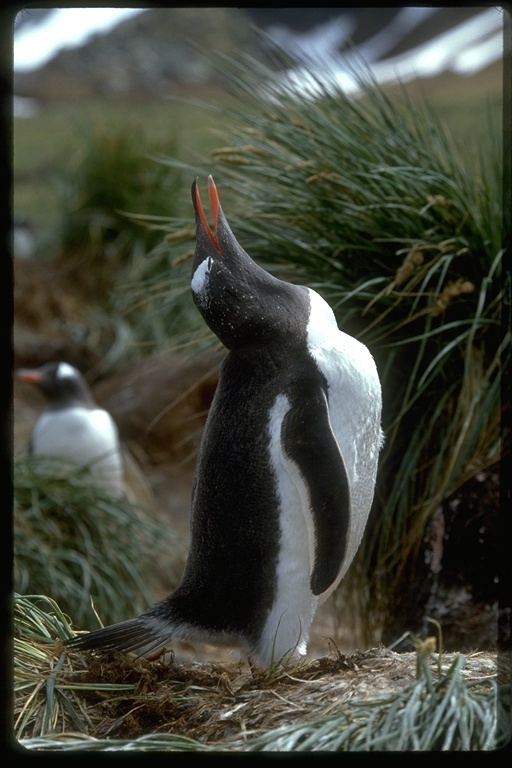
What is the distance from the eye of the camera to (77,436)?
325 cm

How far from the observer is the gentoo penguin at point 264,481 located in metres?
1.33

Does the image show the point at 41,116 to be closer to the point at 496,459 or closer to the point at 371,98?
the point at 371,98

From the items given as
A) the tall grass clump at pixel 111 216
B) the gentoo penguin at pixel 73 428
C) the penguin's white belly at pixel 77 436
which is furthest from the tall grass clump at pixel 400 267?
the tall grass clump at pixel 111 216

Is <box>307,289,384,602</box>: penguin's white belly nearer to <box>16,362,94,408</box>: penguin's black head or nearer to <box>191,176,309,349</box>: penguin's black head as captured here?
<box>191,176,309,349</box>: penguin's black head

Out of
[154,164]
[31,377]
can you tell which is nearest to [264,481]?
[31,377]

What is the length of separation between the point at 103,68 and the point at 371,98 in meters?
2.12

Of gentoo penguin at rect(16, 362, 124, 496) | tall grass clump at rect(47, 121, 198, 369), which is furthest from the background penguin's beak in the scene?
tall grass clump at rect(47, 121, 198, 369)

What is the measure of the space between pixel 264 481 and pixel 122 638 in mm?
285

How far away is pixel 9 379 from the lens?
1.34 meters

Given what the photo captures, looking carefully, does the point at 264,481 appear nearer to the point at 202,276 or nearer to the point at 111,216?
the point at 202,276

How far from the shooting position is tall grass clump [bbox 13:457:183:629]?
8.23 feet

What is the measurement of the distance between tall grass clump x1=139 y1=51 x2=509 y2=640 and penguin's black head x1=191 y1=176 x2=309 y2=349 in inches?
20.4

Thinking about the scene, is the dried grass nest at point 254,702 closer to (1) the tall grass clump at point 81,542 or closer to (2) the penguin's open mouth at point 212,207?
(2) the penguin's open mouth at point 212,207

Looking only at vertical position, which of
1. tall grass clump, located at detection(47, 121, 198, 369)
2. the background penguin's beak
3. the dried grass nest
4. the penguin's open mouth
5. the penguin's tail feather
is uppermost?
tall grass clump, located at detection(47, 121, 198, 369)
